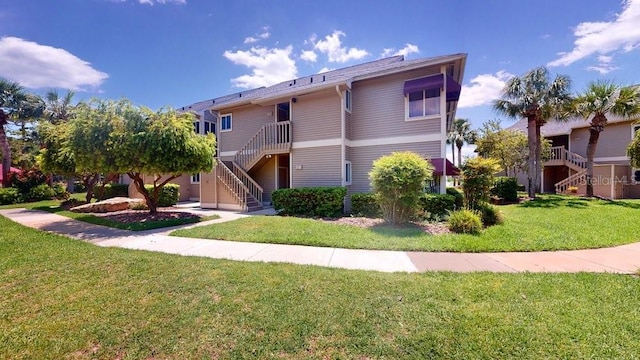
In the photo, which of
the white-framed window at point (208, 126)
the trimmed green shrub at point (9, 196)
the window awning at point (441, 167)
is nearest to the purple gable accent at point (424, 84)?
the window awning at point (441, 167)

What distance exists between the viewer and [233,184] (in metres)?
13.8

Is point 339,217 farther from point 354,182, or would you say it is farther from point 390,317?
point 390,317

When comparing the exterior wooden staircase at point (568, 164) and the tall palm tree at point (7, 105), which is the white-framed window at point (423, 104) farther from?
the tall palm tree at point (7, 105)

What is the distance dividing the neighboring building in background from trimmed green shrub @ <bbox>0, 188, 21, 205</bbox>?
4082cm

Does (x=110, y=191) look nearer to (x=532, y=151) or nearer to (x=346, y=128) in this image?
(x=346, y=128)

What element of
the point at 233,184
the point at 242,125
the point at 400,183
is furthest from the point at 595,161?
the point at 233,184

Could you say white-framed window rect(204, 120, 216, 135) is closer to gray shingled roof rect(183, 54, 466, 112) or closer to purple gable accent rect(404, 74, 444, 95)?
gray shingled roof rect(183, 54, 466, 112)

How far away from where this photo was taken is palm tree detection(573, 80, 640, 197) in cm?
1573

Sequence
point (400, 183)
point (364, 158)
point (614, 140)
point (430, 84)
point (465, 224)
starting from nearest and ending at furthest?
point (465, 224) → point (400, 183) → point (430, 84) → point (364, 158) → point (614, 140)

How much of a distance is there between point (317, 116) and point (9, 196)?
847 inches

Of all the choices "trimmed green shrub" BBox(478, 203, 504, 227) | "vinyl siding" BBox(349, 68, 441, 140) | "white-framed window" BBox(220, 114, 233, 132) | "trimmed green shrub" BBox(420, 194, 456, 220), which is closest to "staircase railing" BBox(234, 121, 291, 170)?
"white-framed window" BBox(220, 114, 233, 132)

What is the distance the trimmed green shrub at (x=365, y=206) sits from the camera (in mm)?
10727

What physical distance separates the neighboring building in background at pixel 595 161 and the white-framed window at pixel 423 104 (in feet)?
55.8

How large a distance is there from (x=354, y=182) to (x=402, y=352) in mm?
11142
